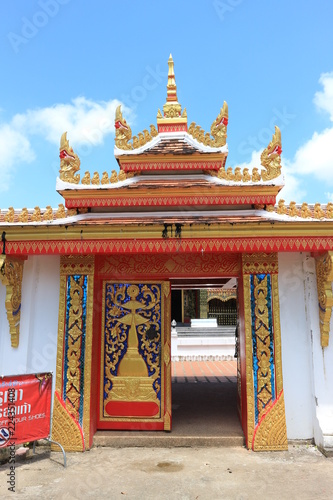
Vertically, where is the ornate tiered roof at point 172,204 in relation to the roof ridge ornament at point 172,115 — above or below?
below

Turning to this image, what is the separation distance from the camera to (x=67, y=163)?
6.86 metres

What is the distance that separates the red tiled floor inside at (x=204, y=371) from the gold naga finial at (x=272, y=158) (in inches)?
259

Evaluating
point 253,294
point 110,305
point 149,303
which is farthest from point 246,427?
point 110,305

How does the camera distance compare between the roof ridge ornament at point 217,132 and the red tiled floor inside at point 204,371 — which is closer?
the roof ridge ornament at point 217,132

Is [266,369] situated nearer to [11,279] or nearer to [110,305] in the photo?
[110,305]

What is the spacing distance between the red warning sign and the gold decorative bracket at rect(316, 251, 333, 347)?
13.3 feet

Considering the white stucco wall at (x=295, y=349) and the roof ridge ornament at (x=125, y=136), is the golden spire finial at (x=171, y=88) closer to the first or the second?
the roof ridge ornament at (x=125, y=136)

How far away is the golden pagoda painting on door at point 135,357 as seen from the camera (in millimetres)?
6043

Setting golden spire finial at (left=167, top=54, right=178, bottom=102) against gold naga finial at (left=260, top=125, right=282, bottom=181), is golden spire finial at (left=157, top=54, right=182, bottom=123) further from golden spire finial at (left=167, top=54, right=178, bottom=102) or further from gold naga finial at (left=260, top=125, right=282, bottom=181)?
gold naga finial at (left=260, top=125, right=282, bottom=181)

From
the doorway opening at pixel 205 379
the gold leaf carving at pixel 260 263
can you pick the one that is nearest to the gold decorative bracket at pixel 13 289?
the doorway opening at pixel 205 379

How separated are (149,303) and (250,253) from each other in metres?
1.84

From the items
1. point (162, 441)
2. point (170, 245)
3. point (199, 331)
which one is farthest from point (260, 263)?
point (199, 331)

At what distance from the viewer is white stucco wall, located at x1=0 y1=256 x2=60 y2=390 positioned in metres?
5.82

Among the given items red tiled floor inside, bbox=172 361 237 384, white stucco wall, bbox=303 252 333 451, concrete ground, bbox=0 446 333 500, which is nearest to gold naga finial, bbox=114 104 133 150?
white stucco wall, bbox=303 252 333 451
